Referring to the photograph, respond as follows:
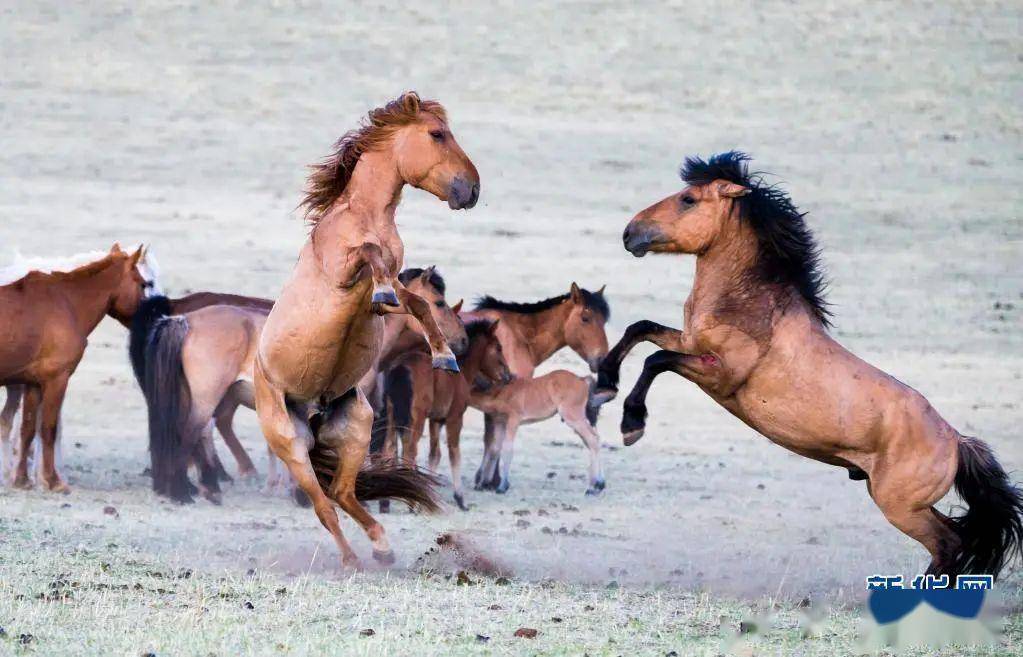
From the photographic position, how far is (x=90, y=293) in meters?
12.1

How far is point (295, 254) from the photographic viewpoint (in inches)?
955

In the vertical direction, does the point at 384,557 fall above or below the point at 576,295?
below

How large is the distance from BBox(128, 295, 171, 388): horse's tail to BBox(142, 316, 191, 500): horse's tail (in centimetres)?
22

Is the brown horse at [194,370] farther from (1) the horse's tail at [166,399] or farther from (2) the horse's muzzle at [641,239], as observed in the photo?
(2) the horse's muzzle at [641,239]

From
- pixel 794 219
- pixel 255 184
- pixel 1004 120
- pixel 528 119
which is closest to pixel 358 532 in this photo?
pixel 794 219

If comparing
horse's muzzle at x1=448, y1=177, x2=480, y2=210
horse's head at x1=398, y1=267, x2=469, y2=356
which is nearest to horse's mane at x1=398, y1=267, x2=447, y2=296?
horse's head at x1=398, y1=267, x2=469, y2=356

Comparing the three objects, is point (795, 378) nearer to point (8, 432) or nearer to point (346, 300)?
point (346, 300)

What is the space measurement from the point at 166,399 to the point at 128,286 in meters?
1.19

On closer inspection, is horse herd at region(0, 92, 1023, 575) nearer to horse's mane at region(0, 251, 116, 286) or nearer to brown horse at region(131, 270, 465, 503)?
brown horse at region(131, 270, 465, 503)

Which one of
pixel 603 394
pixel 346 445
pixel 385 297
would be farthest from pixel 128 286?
pixel 385 297

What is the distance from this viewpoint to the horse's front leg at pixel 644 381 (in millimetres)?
8062

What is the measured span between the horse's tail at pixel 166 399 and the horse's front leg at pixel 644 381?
4265 millimetres

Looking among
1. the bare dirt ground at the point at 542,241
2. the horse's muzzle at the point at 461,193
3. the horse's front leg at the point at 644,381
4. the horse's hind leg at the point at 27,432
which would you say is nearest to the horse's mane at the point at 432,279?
the bare dirt ground at the point at 542,241

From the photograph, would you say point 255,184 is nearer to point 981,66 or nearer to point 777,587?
point 981,66
